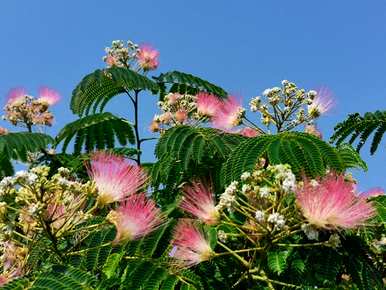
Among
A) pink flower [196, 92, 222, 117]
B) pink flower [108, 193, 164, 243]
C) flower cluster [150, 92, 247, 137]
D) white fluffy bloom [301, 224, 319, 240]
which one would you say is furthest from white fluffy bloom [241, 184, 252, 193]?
pink flower [196, 92, 222, 117]

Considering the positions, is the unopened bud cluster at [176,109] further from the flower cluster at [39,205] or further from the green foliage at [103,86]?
the flower cluster at [39,205]

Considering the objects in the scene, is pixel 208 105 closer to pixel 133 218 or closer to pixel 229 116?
pixel 229 116

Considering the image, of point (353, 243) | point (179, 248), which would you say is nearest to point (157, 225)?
point (179, 248)

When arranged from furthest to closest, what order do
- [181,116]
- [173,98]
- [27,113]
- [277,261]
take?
[27,113] < [173,98] < [181,116] < [277,261]

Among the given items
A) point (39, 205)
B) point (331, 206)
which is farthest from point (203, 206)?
point (39, 205)

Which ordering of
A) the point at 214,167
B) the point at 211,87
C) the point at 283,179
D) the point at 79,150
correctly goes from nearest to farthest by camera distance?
the point at 283,179
the point at 214,167
the point at 79,150
the point at 211,87

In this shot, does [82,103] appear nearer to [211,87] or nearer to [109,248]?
[211,87]

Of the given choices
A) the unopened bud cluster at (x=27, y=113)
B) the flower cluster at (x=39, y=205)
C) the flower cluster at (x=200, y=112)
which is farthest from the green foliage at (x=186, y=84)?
the flower cluster at (x=39, y=205)

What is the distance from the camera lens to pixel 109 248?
153 inches

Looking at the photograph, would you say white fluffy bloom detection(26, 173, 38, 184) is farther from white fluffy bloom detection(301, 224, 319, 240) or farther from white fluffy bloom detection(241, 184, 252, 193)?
white fluffy bloom detection(301, 224, 319, 240)

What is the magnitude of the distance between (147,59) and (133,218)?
11.7ft

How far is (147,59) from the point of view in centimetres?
699

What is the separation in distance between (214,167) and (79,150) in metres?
1.65

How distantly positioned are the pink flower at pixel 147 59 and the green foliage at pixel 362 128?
2.18 metres
